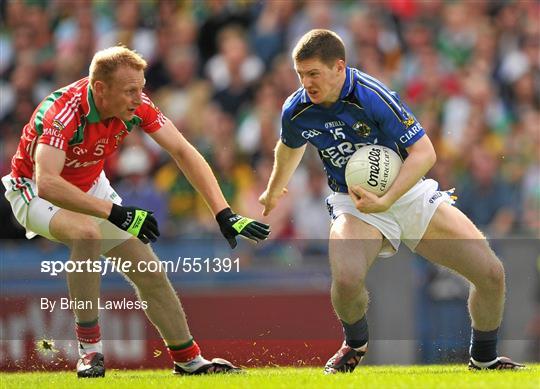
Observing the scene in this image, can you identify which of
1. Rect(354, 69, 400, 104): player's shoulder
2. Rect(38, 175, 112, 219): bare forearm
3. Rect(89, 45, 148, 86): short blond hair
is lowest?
Rect(38, 175, 112, 219): bare forearm

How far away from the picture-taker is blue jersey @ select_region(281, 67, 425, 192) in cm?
767

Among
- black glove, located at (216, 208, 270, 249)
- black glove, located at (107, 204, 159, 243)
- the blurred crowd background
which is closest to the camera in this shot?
black glove, located at (107, 204, 159, 243)

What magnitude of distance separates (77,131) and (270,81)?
633 cm

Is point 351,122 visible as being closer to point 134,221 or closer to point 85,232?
point 134,221

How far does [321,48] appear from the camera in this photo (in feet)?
25.2

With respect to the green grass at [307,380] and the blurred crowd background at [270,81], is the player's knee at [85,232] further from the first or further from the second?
the blurred crowd background at [270,81]

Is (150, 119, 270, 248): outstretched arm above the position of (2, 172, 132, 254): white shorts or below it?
above

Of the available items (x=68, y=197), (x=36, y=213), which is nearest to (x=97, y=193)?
(x=36, y=213)

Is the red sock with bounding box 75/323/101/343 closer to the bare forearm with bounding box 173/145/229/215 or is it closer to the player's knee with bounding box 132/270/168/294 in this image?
the player's knee with bounding box 132/270/168/294

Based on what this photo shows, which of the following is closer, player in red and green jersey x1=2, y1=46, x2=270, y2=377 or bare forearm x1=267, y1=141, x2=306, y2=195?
player in red and green jersey x1=2, y1=46, x2=270, y2=377

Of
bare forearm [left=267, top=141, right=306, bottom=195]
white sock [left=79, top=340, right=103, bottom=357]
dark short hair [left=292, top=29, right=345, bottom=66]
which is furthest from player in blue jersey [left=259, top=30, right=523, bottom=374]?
white sock [left=79, top=340, right=103, bottom=357]

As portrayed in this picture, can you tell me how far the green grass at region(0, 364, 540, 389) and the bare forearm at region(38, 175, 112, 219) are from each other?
1046mm

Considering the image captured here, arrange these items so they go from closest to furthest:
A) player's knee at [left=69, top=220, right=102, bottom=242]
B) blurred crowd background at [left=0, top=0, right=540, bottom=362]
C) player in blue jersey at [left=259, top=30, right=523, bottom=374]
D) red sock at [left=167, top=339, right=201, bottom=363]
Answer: player in blue jersey at [left=259, top=30, right=523, bottom=374] → player's knee at [left=69, top=220, right=102, bottom=242] → red sock at [left=167, top=339, right=201, bottom=363] → blurred crowd background at [left=0, top=0, right=540, bottom=362]

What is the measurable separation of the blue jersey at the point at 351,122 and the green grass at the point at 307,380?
4.19ft
